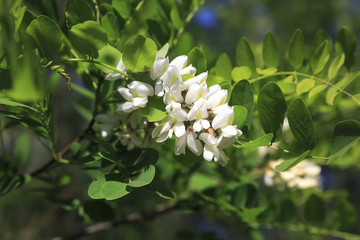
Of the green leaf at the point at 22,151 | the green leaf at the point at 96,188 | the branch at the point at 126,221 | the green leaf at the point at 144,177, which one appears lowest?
the branch at the point at 126,221

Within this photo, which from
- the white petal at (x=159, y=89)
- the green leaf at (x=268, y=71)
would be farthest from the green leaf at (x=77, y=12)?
the green leaf at (x=268, y=71)

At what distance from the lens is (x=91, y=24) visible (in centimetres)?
32

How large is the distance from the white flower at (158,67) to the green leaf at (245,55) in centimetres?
16

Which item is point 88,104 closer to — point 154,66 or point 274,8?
point 154,66

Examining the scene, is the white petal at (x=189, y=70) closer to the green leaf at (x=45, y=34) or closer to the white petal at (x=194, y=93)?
the white petal at (x=194, y=93)

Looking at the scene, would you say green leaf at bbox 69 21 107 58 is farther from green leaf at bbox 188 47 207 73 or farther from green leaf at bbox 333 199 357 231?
green leaf at bbox 333 199 357 231

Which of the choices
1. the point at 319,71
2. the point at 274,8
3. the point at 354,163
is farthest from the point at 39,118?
the point at 274,8

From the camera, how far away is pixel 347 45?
17.6 inches

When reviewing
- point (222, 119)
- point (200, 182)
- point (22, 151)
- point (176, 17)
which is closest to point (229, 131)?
point (222, 119)

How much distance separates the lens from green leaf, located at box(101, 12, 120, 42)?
376 mm

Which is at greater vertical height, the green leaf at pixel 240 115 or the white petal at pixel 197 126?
the green leaf at pixel 240 115

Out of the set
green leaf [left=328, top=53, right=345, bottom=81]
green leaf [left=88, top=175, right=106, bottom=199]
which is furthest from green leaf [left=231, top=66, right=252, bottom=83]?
green leaf [left=88, top=175, right=106, bottom=199]

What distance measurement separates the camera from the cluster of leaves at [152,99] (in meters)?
0.32

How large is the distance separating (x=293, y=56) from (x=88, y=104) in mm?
371
